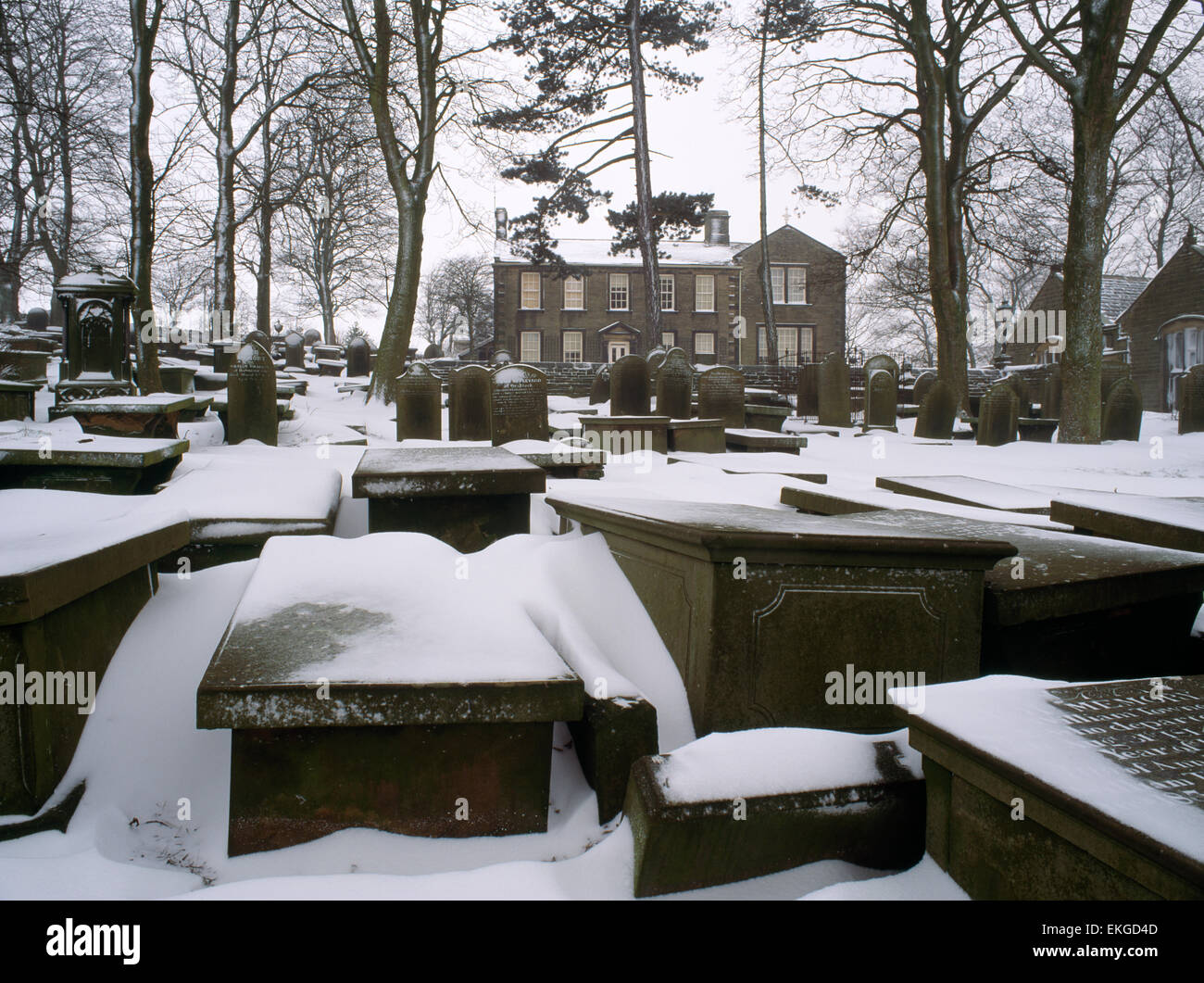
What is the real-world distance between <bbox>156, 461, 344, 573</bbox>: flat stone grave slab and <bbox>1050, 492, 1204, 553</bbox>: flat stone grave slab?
14.0ft

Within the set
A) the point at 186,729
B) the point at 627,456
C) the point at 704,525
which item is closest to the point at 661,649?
the point at 704,525

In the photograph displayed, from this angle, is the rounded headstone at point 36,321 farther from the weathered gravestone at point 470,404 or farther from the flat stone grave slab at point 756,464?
the flat stone grave slab at point 756,464

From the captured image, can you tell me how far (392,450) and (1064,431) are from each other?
11.5 meters

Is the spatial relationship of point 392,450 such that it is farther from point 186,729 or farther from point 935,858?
point 935,858

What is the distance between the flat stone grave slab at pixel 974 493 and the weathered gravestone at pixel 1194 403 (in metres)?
10.6

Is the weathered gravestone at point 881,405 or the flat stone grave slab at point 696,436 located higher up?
the weathered gravestone at point 881,405

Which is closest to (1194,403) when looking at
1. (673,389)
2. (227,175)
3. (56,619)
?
(673,389)

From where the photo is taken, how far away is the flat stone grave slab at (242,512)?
3.85 m

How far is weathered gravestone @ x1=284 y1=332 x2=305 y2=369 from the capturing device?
26.4 metres

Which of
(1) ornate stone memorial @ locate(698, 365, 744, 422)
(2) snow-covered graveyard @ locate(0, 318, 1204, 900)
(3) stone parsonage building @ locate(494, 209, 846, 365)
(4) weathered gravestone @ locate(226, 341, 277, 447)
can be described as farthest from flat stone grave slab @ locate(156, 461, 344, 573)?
(3) stone parsonage building @ locate(494, 209, 846, 365)

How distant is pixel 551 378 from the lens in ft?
83.9

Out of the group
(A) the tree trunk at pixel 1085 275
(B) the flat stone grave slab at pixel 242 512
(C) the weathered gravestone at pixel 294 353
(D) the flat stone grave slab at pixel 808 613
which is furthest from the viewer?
(C) the weathered gravestone at pixel 294 353

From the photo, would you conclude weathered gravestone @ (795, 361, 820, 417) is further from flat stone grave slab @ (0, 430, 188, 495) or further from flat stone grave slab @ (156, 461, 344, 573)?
flat stone grave slab @ (0, 430, 188, 495)

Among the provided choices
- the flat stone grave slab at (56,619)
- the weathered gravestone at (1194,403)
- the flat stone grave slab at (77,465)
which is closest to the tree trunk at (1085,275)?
the weathered gravestone at (1194,403)
